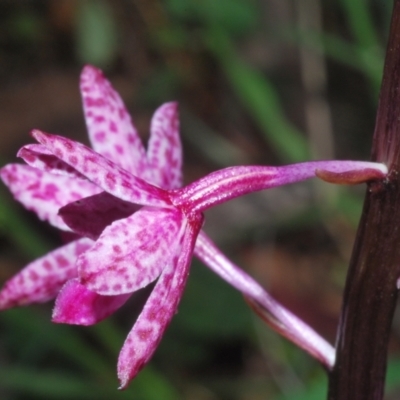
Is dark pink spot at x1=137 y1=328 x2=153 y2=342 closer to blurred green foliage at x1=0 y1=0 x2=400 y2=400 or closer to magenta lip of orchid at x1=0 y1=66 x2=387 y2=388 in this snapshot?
magenta lip of orchid at x1=0 y1=66 x2=387 y2=388

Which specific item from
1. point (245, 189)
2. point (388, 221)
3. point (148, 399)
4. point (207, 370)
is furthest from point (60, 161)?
point (207, 370)

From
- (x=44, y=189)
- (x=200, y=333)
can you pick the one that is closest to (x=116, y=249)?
(x=44, y=189)

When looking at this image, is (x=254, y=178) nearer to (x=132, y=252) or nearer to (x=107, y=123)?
(x=132, y=252)

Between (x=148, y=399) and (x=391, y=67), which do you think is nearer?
(x=391, y=67)

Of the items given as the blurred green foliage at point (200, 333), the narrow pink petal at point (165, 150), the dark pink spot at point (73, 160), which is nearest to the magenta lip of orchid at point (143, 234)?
the dark pink spot at point (73, 160)

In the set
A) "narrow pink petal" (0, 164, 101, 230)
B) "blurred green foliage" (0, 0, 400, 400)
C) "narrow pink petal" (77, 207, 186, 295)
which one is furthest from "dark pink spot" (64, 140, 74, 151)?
"blurred green foliage" (0, 0, 400, 400)

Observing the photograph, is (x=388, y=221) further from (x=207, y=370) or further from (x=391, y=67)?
(x=207, y=370)

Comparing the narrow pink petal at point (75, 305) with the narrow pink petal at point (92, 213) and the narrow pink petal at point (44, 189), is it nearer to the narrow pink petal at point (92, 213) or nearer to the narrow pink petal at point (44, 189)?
the narrow pink petal at point (92, 213)
